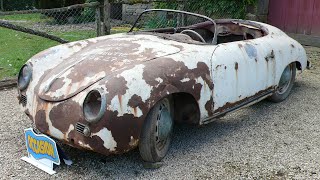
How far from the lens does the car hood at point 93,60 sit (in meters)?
3.29

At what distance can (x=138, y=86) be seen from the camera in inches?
123

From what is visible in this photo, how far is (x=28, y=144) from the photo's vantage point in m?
3.50

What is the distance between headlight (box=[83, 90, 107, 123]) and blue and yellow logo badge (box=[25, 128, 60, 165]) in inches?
16.8

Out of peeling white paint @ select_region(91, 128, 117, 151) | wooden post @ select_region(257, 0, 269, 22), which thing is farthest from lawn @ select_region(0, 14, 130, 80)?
wooden post @ select_region(257, 0, 269, 22)

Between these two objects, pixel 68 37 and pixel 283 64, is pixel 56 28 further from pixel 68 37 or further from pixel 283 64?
pixel 283 64

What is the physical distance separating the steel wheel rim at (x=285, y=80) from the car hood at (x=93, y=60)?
191 cm

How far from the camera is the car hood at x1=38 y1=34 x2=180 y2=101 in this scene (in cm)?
329

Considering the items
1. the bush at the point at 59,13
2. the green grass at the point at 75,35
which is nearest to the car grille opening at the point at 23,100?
the green grass at the point at 75,35

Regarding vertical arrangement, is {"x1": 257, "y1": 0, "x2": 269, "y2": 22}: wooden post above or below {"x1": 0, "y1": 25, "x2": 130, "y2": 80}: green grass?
above

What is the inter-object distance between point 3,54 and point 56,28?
4.17 meters

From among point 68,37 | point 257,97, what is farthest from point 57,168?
point 68,37

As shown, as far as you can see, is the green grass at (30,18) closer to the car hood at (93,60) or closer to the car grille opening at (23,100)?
the car hood at (93,60)

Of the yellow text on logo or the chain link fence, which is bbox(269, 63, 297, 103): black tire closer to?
the yellow text on logo

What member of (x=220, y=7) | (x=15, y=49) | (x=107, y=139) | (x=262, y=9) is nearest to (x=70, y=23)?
(x=15, y=49)
